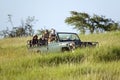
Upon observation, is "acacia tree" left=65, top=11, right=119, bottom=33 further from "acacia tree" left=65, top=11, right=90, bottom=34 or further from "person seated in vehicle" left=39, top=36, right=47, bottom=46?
"person seated in vehicle" left=39, top=36, right=47, bottom=46

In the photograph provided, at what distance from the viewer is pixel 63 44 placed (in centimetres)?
1833

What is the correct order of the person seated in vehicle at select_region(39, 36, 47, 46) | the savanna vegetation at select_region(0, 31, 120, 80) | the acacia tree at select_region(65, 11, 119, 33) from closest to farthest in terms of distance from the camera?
the savanna vegetation at select_region(0, 31, 120, 80) < the person seated in vehicle at select_region(39, 36, 47, 46) < the acacia tree at select_region(65, 11, 119, 33)

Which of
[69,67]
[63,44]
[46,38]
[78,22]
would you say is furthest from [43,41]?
[78,22]

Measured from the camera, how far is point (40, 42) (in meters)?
21.6

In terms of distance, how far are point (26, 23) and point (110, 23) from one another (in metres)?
14.6

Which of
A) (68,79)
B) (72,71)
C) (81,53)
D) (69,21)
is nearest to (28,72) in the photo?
(72,71)

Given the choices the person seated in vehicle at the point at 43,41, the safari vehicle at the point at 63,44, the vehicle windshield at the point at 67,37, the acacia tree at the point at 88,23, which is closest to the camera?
the safari vehicle at the point at 63,44

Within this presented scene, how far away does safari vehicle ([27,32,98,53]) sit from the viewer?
18.0 m

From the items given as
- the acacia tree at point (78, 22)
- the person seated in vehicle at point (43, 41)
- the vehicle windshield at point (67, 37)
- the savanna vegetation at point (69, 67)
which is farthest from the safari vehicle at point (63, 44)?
the acacia tree at point (78, 22)

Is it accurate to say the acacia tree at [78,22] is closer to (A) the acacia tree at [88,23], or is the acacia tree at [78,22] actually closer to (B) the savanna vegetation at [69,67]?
(A) the acacia tree at [88,23]

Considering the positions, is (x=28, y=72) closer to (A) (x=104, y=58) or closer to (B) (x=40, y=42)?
(A) (x=104, y=58)

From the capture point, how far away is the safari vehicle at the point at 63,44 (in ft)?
58.9

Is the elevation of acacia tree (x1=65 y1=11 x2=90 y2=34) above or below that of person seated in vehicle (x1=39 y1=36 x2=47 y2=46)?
below

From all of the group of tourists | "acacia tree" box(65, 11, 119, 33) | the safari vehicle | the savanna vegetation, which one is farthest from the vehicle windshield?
"acacia tree" box(65, 11, 119, 33)
